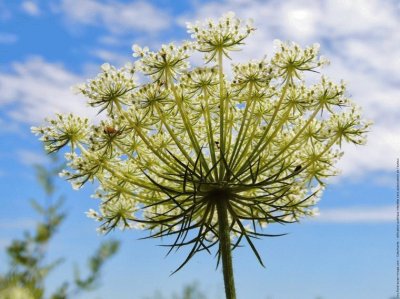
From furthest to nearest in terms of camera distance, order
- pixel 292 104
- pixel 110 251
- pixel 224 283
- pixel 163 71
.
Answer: pixel 292 104 → pixel 163 71 → pixel 224 283 → pixel 110 251

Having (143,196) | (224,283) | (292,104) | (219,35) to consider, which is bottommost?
(224,283)

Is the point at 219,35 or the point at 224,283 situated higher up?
the point at 219,35

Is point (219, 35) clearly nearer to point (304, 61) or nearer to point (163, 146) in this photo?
point (304, 61)

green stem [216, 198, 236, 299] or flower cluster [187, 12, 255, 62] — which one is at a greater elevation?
flower cluster [187, 12, 255, 62]

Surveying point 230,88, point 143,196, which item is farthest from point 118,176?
point 230,88

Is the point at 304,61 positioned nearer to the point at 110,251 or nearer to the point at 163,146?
the point at 163,146

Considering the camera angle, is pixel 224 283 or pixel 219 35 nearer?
pixel 224 283

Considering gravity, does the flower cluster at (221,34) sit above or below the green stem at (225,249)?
above

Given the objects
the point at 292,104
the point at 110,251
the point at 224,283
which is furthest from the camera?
the point at 292,104
